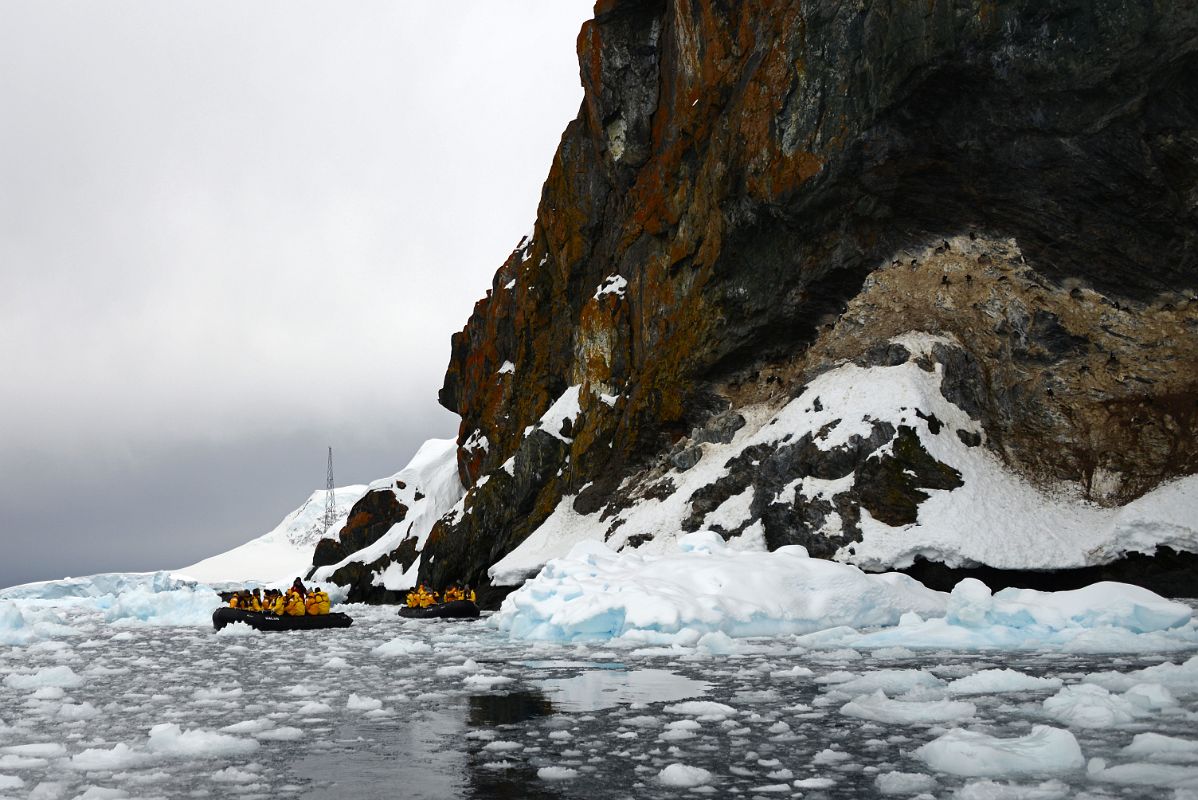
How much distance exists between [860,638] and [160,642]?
18414mm

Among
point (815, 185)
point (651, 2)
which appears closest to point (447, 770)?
point (815, 185)

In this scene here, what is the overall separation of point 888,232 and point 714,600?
68.5 ft

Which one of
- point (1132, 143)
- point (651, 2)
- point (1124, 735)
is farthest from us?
point (651, 2)

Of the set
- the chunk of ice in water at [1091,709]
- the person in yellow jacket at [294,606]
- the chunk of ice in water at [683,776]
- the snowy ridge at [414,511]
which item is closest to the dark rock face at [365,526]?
the snowy ridge at [414,511]

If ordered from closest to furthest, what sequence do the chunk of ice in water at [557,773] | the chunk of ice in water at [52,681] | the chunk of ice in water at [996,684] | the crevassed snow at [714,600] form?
the chunk of ice in water at [557,773] → the chunk of ice in water at [996,684] → the chunk of ice in water at [52,681] → the crevassed snow at [714,600]

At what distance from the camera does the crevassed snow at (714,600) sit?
1850 cm

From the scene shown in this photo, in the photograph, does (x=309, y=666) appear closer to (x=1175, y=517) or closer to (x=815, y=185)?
(x=1175, y=517)

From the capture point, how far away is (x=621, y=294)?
45.4 meters

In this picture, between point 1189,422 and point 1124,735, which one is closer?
point 1124,735

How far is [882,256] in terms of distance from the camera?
3431 cm

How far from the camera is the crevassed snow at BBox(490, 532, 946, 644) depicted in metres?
18.5

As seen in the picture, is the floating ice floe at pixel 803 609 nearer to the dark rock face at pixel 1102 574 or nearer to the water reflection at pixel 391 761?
the dark rock face at pixel 1102 574

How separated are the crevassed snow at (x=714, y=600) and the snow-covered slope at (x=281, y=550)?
143480 millimetres

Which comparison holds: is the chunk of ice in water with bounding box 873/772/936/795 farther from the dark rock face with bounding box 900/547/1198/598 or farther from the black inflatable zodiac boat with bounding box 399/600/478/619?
the black inflatable zodiac boat with bounding box 399/600/478/619
